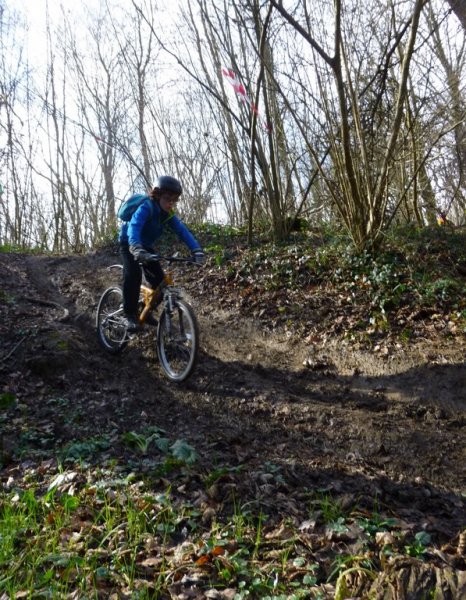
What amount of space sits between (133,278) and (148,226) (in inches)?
29.6

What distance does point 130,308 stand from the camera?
648cm

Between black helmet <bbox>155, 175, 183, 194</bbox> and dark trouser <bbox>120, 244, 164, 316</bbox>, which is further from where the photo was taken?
dark trouser <bbox>120, 244, 164, 316</bbox>

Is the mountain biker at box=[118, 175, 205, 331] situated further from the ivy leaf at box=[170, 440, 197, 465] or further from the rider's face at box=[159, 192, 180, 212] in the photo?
the ivy leaf at box=[170, 440, 197, 465]

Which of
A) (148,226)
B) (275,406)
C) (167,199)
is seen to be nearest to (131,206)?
(148,226)

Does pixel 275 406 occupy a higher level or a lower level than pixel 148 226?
lower

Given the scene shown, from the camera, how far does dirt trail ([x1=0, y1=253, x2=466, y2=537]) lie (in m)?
3.61

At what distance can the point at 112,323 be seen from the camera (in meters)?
6.82

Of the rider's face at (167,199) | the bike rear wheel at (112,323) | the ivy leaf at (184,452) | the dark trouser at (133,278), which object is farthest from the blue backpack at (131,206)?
the ivy leaf at (184,452)

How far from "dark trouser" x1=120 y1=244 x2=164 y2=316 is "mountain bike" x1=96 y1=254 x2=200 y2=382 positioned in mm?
103

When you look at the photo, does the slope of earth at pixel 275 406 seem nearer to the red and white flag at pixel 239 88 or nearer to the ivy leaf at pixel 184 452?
the ivy leaf at pixel 184 452

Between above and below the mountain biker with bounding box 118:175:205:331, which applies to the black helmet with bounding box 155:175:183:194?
above

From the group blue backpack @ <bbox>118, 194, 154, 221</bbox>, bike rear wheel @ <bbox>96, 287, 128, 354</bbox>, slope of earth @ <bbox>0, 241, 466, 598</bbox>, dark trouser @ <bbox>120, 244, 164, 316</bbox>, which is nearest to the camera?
slope of earth @ <bbox>0, 241, 466, 598</bbox>

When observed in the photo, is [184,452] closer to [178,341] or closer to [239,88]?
[178,341]

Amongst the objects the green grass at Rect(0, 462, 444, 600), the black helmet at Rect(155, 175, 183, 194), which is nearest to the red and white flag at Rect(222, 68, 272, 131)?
the black helmet at Rect(155, 175, 183, 194)
